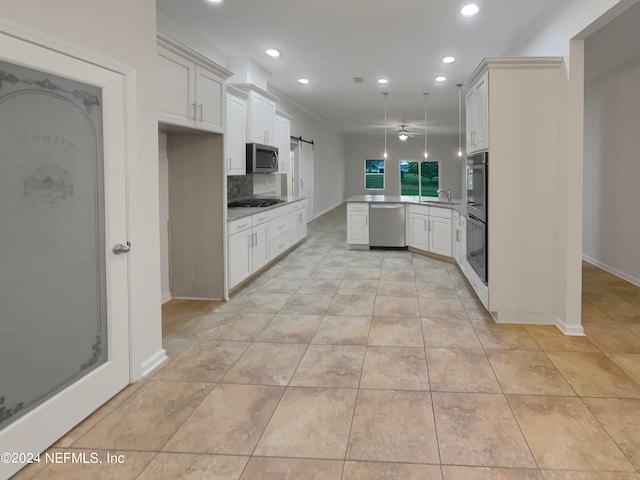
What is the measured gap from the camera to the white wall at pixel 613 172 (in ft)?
16.9

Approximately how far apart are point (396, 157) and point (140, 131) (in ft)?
48.8

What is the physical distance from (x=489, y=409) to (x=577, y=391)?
0.62m

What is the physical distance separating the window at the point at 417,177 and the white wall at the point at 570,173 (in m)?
13.4

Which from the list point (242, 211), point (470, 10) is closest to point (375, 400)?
point (242, 211)

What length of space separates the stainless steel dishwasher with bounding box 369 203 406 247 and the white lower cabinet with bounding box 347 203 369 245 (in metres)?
0.07

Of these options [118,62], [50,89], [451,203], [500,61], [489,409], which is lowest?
[489,409]

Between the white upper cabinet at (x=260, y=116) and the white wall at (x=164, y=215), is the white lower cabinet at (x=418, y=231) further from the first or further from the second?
the white wall at (x=164, y=215)

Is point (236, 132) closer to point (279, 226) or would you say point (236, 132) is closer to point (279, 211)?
point (279, 211)

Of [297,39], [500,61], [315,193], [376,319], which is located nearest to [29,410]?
[376,319]

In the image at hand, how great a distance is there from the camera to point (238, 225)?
4809 millimetres

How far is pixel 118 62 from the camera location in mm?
2506

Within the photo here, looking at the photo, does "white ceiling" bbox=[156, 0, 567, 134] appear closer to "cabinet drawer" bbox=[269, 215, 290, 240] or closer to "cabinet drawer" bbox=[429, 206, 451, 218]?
"cabinet drawer" bbox=[429, 206, 451, 218]

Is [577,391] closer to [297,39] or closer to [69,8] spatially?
[69,8]

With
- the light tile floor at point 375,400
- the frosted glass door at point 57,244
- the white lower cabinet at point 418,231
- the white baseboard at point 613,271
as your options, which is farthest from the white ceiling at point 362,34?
the white baseboard at point 613,271
